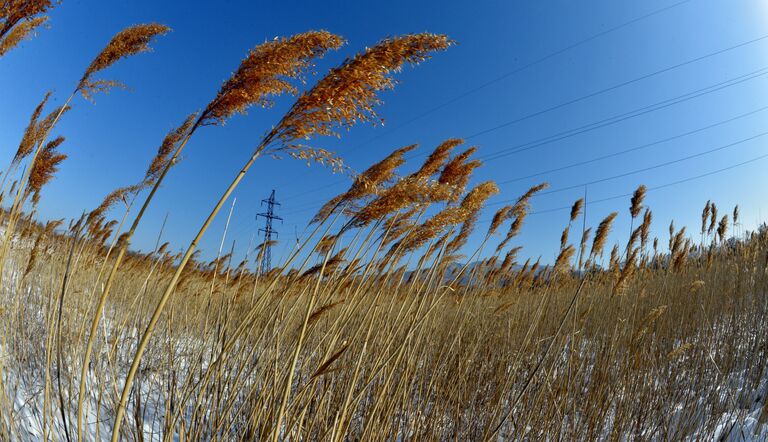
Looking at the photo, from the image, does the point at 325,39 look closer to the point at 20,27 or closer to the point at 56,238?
the point at 20,27

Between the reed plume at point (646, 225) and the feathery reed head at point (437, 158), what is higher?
the reed plume at point (646, 225)

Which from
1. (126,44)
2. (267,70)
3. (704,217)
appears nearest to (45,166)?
(126,44)

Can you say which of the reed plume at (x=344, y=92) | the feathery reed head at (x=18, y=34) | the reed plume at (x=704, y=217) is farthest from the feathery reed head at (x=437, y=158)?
the reed plume at (x=704, y=217)

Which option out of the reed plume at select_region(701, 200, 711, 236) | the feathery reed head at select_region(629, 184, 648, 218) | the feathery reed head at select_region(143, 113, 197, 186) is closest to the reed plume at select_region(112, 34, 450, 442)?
the feathery reed head at select_region(143, 113, 197, 186)

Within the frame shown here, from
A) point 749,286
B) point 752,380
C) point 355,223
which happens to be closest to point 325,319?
point 355,223

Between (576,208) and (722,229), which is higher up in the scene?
(722,229)

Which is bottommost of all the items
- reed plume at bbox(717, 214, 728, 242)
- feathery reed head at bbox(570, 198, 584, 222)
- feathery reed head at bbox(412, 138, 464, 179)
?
feathery reed head at bbox(412, 138, 464, 179)

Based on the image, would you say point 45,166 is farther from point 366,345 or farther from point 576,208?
point 576,208

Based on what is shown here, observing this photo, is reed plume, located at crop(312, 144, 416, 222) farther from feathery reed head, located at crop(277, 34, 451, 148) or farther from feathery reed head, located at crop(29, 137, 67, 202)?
feathery reed head, located at crop(29, 137, 67, 202)

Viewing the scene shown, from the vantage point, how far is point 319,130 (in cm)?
97

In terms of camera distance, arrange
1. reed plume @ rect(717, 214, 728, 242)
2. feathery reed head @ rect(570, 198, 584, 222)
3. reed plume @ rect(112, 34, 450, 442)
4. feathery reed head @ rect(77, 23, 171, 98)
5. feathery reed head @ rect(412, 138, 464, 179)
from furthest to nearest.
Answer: reed plume @ rect(717, 214, 728, 242), feathery reed head @ rect(570, 198, 584, 222), feathery reed head @ rect(412, 138, 464, 179), feathery reed head @ rect(77, 23, 171, 98), reed plume @ rect(112, 34, 450, 442)

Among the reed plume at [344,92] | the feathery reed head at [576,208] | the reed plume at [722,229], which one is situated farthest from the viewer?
the reed plume at [722,229]

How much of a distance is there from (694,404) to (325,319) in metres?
2.52

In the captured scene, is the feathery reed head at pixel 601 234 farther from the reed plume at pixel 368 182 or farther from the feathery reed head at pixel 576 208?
the reed plume at pixel 368 182
